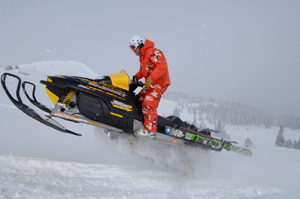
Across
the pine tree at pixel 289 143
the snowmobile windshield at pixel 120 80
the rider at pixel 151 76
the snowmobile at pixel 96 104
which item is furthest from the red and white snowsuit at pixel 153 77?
the pine tree at pixel 289 143

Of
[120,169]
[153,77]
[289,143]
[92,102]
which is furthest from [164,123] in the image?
[289,143]

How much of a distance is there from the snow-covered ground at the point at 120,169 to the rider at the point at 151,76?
2.26 ft

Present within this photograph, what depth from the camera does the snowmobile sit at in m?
3.04

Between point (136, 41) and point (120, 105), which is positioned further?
point (136, 41)

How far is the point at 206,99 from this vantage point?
2640 inches

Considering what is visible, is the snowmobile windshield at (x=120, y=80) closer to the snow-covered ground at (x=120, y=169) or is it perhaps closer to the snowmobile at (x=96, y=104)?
the snowmobile at (x=96, y=104)

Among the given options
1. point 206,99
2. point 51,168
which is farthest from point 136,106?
point 206,99

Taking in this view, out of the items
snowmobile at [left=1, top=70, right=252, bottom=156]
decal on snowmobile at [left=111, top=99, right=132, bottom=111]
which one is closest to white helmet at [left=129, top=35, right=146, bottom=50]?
snowmobile at [left=1, top=70, right=252, bottom=156]

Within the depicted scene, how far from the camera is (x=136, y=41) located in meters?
3.92

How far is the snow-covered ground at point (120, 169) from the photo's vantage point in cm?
249

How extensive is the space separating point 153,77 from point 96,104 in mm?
1197

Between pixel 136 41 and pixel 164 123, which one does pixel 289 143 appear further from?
pixel 136 41

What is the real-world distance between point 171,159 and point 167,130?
31.4 inches

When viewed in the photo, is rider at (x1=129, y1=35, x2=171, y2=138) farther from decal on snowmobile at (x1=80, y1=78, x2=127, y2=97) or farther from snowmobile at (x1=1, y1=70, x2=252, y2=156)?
decal on snowmobile at (x1=80, y1=78, x2=127, y2=97)
